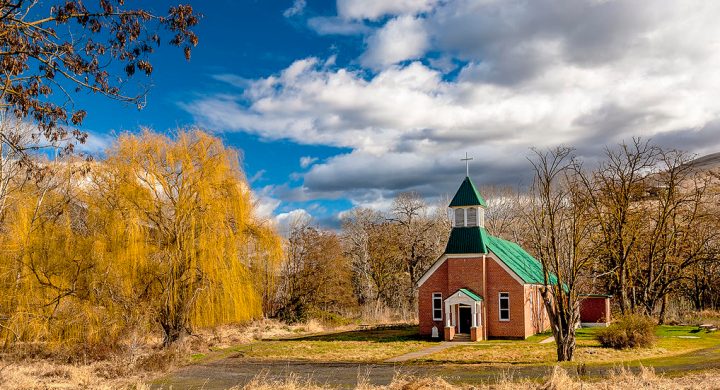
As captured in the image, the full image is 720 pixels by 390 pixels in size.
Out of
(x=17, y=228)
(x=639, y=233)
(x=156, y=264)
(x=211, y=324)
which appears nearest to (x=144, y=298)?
(x=156, y=264)

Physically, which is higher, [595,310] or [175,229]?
[175,229]

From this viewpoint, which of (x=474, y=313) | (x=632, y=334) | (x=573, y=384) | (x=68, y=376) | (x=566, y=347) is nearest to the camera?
(x=573, y=384)

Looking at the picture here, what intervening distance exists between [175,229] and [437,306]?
52.7 feet

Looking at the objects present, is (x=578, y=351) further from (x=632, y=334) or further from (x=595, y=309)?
(x=595, y=309)

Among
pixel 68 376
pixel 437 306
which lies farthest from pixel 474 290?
pixel 68 376

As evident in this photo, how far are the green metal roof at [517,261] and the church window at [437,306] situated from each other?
429 cm

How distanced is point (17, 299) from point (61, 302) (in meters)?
1.87

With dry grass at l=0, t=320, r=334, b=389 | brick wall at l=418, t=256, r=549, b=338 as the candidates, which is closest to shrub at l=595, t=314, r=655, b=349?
brick wall at l=418, t=256, r=549, b=338

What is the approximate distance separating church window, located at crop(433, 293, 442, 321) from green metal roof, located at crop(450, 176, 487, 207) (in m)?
5.65

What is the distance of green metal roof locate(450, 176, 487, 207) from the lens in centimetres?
3450

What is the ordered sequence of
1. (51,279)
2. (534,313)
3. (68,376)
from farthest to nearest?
(534,313), (51,279), (68,376)

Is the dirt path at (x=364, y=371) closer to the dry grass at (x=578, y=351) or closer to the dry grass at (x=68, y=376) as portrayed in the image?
the dry grass at (x=68, y=376)

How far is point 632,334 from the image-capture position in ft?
80.4

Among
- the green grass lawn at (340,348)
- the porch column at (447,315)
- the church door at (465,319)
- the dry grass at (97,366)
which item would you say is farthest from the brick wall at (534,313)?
the dry grass at (97,366)
